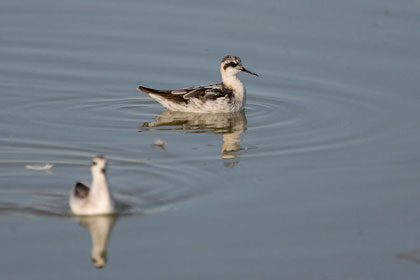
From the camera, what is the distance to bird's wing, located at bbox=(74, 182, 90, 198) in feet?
39.1

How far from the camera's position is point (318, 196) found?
12.9 metres

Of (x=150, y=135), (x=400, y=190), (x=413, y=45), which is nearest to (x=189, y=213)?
(x=400, y=190)

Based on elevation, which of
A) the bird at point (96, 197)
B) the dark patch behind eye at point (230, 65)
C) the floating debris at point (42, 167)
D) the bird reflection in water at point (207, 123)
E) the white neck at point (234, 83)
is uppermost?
the dark patch behind eye at point (230, 65)

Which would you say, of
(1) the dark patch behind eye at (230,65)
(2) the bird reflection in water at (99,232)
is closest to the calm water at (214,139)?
(2) the bird reflection in water at (99,232)

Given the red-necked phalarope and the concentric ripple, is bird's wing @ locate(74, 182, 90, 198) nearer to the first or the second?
the concentric ripple

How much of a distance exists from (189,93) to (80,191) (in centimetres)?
644

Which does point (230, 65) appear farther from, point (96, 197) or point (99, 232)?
point (99, 232)

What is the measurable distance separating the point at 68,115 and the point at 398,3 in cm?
926

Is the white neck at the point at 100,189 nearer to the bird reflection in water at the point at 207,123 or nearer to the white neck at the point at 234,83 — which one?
the bird reflection in water at the point at 207,123

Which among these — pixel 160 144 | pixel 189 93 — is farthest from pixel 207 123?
pixel 160 144

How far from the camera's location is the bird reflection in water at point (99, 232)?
1064 centimetres

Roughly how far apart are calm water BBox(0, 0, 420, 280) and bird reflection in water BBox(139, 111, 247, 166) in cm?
6

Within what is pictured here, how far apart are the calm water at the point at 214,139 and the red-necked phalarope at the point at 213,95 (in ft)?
1.05

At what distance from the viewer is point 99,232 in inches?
452
